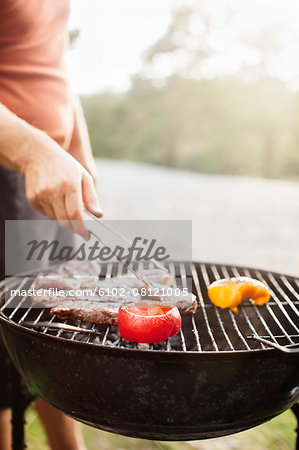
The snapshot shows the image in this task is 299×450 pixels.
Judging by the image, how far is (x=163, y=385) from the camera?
1.37 m

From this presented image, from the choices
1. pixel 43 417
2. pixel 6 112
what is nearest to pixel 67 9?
pixel 6 112

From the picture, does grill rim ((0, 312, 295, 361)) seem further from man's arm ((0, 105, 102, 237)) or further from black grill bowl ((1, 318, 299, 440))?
man's arm ((0, 105, 102, 237))

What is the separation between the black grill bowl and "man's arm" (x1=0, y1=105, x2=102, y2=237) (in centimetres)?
Result: 43

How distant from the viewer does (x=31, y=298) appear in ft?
6.40

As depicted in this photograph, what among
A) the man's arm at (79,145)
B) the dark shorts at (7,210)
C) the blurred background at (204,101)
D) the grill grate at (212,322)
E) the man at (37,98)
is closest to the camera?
the grill grate at (212,322)

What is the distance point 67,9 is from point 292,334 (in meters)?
1.91

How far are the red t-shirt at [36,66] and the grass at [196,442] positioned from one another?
1900 mm

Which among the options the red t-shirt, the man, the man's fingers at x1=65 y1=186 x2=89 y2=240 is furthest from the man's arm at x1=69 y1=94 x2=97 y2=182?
the man's fingers at x1=65 y1=186 x2=89 y2=240

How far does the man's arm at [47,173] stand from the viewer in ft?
5.23

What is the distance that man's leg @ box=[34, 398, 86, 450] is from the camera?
2441 mm

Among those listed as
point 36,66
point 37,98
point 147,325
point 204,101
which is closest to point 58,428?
point 147,325

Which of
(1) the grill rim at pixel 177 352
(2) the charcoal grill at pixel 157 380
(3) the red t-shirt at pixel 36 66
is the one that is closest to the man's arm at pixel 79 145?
(3) the red t-shirt at pixel 36 66

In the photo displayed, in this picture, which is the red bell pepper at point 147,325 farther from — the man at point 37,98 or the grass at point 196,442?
the grass at point 196,442

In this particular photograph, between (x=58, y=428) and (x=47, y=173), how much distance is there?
4.99ft
